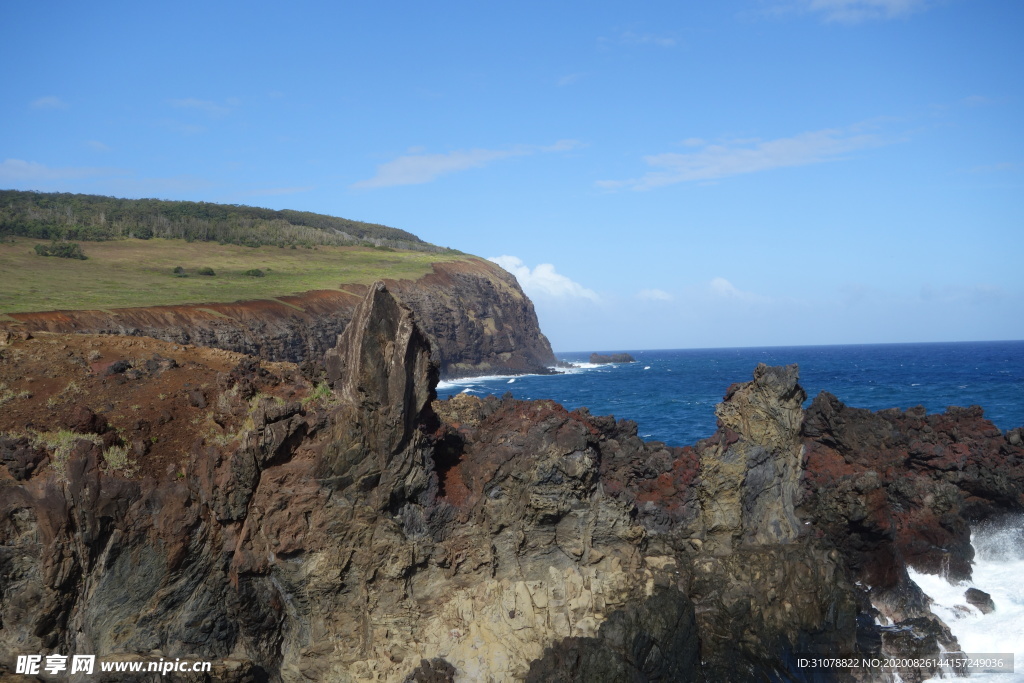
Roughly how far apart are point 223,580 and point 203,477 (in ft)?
7.09

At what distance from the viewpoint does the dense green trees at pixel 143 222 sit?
3213 inches

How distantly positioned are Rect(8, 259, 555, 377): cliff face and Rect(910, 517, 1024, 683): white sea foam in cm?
1714

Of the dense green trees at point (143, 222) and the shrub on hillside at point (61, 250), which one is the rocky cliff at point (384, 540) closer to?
the shrub on hillside at point (61, 250)

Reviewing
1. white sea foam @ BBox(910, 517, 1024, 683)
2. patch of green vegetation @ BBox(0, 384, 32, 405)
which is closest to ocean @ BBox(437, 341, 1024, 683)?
white sea foam @ BBox(910, 517, 1024, 683)

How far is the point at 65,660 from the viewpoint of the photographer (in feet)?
45.4

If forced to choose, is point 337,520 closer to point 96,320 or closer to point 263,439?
point 263,439

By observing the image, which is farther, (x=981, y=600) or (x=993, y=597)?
(x=993, y=597)

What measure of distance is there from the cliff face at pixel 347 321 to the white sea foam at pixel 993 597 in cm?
1714

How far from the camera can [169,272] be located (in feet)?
222

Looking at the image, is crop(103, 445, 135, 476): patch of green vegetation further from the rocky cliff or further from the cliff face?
the cliff face

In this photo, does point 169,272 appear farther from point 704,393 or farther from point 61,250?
point 704,393

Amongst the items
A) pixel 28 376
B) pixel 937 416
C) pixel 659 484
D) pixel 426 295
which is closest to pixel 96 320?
pixel 28 376

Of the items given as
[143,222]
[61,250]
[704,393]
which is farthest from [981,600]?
[143,222]

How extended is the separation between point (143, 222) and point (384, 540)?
4035 inches
